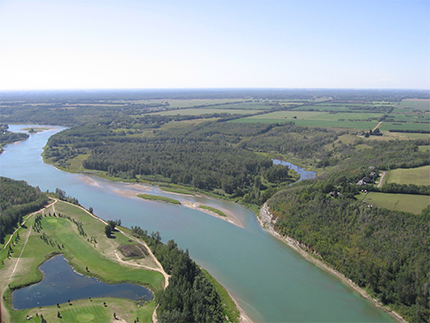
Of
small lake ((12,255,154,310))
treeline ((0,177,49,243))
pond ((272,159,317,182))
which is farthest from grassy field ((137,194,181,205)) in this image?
pond ((272,159,317,182))

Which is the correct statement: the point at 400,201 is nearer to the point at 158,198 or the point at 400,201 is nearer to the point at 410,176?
the point at 410,176

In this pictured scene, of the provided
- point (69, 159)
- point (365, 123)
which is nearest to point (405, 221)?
point (69, 159)

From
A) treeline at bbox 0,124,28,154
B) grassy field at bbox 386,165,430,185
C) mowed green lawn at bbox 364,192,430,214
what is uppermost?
grassy field at bbox 386,165,430,185

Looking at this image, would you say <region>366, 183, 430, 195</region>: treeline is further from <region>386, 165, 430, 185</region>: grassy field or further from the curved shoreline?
the curved shoreline

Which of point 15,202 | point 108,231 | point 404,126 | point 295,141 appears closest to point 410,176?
point 108,231

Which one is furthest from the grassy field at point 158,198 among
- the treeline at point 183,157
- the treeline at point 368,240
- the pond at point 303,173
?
the pond at point 303,173

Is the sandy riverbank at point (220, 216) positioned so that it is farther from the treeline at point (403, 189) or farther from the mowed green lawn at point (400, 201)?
the treeline at point (403, 189)
